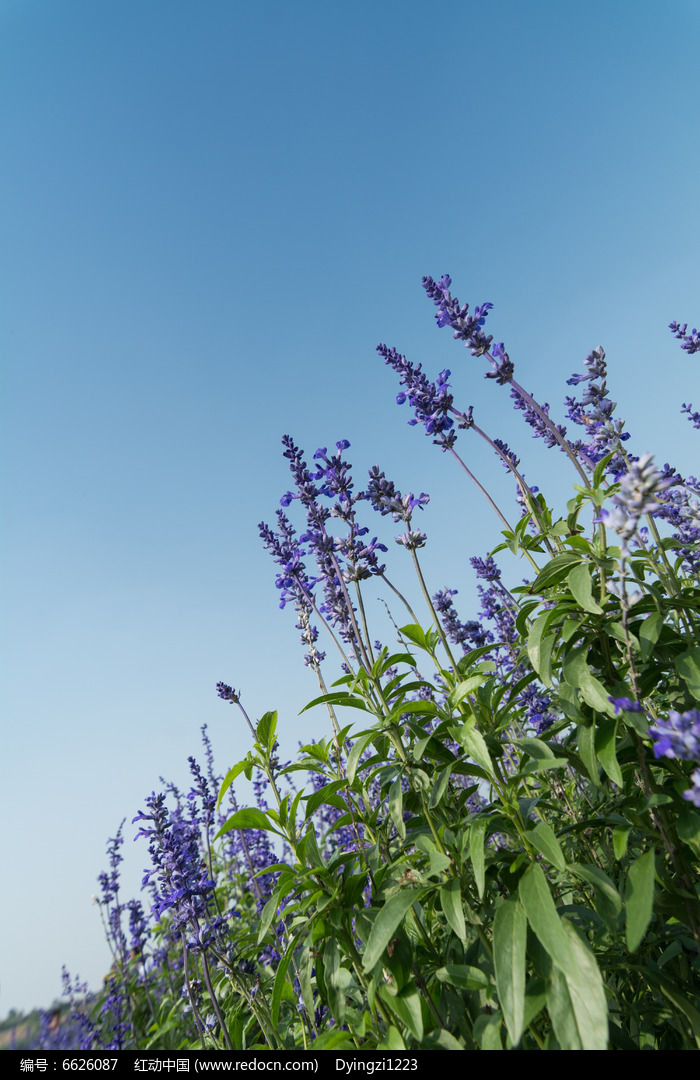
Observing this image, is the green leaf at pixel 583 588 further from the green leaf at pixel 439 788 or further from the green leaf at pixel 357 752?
the green leaf at pixel 357 752

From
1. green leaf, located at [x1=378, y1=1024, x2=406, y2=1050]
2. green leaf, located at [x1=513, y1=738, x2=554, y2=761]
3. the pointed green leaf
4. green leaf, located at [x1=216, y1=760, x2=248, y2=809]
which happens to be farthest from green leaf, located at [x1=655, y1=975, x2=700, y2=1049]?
green leaf, located at [x1=216, y1=760, x2=248, y2=809]

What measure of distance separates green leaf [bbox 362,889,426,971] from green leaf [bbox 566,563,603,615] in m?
1.13

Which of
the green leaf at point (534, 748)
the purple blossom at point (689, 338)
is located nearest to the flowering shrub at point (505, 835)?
the green leaf at point (534, 748)

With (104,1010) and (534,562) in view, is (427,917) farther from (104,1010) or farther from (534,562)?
(104,1010)

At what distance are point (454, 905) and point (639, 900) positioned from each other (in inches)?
22.6

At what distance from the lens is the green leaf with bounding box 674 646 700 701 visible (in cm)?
209

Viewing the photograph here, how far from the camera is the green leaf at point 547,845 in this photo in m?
1.86

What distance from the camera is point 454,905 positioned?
1.97 meters

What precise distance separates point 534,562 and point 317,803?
160 centimetres

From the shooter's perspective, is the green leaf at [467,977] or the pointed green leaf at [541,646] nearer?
the green leaf at [467,977]

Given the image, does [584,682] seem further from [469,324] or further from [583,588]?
[469,324]

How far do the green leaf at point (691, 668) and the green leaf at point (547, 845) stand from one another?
0.71 meters

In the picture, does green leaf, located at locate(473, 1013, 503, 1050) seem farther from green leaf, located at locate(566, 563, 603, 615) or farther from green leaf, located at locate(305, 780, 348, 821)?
green leaf, located at locate(566, 563, 603, 615)

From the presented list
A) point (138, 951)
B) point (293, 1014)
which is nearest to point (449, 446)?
Result: point (293, 1014)
